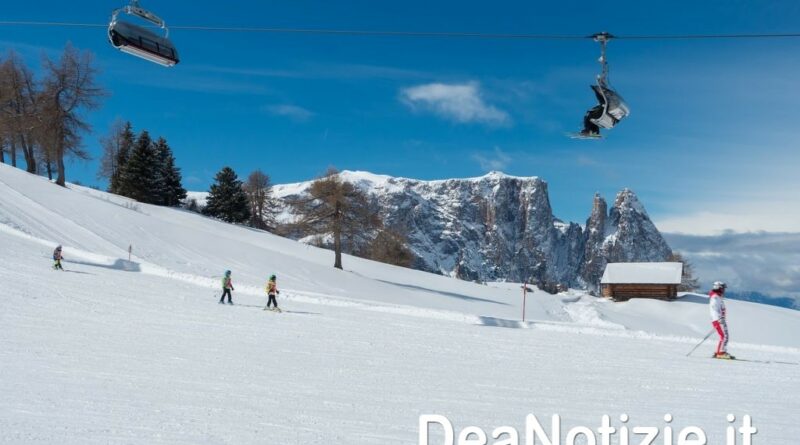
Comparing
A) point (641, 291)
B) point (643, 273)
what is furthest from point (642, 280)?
point (641, 291)

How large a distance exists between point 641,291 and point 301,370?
2065 inches

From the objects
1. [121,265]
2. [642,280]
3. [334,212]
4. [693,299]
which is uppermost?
[334,212]

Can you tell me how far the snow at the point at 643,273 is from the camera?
180ft

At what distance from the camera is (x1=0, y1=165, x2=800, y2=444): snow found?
21.9 ft

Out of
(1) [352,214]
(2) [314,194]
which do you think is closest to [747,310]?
(1) [352,214]

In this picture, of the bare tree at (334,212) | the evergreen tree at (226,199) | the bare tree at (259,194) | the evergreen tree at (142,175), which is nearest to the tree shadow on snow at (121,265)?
the bare tree at (334,212)

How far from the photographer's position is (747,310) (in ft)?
157

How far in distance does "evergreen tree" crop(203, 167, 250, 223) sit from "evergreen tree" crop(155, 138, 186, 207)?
3.70 m

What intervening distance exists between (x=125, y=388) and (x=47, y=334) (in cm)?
517

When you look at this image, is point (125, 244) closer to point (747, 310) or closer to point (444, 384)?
point (444, 384)

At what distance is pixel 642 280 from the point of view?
185ft

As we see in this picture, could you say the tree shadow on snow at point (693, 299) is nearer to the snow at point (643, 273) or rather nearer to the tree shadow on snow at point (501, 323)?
the snow at point (643, 273)

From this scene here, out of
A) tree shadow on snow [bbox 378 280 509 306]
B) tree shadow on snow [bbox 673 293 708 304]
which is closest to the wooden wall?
tree shadow on snow [bbox 673 293 708 304]

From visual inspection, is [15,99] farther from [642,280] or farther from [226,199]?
[642,280]
